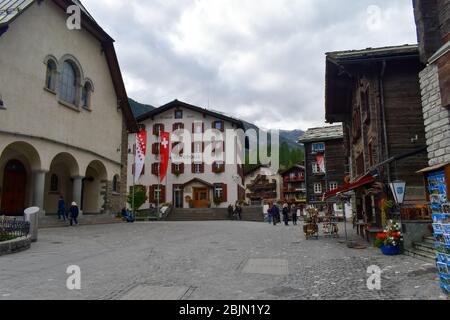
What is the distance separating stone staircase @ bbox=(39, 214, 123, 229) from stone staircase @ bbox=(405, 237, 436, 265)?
15.7 metres

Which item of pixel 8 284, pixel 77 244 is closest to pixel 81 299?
pixel 8 284

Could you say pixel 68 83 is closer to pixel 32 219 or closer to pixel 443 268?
pixel 32 219

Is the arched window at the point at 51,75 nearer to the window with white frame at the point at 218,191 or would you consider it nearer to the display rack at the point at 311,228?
the display rack at the point at 311,228

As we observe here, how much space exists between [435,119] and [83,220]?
18.2 metres

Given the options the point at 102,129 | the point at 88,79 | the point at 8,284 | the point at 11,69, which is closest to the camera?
the point at 8,284

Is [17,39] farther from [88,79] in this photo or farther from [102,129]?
[102,129]

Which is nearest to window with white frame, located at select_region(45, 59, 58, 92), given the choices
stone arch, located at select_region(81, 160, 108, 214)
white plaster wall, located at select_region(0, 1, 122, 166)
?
white plaster wall, located at select_region(0, 1, 122, 166)

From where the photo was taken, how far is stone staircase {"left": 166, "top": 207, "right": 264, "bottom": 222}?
3447 cm

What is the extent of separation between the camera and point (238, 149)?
4450cm

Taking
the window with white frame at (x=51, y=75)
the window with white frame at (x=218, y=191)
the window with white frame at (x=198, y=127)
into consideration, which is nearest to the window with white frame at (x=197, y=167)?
the window with white frame at (x=218, y=191)

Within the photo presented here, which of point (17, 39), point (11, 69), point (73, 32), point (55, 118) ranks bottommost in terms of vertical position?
point (55, 118)

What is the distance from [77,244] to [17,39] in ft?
33.2

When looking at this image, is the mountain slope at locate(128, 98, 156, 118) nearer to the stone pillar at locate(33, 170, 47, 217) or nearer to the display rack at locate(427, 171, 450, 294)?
the stone pillar at locate(33, 170, 47, 217)
